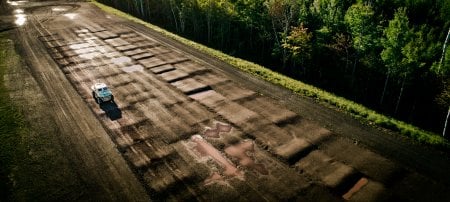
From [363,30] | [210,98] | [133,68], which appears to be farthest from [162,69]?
[363,30]

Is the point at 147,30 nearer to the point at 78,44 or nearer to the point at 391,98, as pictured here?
the point at 78,44

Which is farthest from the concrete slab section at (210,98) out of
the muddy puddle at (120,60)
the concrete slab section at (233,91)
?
the muddy puddle at (120,60)

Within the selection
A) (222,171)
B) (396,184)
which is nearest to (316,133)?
(396,184)

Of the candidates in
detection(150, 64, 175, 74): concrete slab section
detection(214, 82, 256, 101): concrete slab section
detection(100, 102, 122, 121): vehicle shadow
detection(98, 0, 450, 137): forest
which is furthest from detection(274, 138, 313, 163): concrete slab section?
detection(150, 64, 175, 74): concrete slab section

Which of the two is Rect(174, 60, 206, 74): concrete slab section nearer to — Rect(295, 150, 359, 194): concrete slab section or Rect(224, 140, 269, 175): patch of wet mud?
Rect(224, 140, 269, 175): patch of wet mud

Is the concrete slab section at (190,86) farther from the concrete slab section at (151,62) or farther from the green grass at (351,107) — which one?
the green grass at (351,107)

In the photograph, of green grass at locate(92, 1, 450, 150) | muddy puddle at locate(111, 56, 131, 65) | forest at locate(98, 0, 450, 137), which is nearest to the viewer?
green grass at locate(92, 1, 450, 150)

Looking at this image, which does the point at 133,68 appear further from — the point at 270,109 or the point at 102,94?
the point at 270,109
